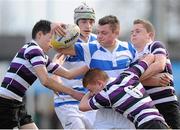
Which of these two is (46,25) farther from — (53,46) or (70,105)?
(70,105)

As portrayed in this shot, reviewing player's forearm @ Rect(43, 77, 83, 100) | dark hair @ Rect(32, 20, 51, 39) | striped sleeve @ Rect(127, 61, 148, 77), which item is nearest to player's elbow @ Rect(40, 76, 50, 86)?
player's forearm @ Rect(43, 77, 83, 100)

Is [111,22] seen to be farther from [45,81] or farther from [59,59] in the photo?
[59,59]

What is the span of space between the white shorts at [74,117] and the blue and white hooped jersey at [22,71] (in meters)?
1.10

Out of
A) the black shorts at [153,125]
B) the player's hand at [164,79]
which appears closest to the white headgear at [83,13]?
the player's hand at [164,79]

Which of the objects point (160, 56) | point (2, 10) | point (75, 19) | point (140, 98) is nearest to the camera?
point (140, 98)

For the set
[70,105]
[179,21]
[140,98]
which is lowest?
[179,21]

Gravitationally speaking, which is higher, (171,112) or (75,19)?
(75,19)

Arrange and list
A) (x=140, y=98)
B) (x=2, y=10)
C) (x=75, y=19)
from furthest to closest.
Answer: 1. (x=2, y=10)
2. (x=75, y=19)
3. (x=140, y=98)

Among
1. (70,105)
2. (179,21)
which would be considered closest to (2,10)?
(179,21)

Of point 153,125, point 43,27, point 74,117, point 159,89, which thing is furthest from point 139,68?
point 74,117

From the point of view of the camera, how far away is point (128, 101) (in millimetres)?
9867

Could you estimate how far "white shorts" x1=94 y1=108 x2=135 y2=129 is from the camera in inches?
401

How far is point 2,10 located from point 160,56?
3557 centimetres

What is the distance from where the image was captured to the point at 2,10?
150 ft
